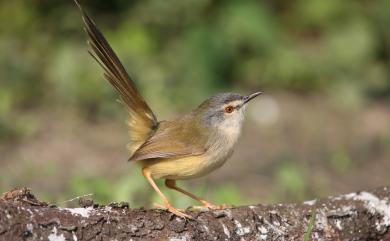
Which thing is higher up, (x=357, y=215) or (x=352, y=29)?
(x=352, y=29)

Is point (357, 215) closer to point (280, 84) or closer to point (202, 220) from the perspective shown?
point (202, 220)

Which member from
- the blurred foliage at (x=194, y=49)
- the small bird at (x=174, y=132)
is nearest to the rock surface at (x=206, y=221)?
the small bird at (x=174, y=132)

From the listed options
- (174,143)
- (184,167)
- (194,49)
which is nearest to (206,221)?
(184,167)

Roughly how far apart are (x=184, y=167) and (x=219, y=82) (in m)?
5.74

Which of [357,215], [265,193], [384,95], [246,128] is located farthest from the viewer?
[384,95]

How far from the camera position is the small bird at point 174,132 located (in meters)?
4.86

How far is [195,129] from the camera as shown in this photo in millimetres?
A: 5223

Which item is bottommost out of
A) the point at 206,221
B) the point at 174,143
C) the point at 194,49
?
the point at 206,221

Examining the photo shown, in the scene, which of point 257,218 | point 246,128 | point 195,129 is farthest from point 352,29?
point 257,218

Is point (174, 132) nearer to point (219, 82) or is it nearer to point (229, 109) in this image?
point (229, 109)

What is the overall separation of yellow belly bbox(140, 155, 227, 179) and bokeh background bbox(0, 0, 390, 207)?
2.65m

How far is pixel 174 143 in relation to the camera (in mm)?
5004

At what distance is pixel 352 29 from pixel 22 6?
4.73m

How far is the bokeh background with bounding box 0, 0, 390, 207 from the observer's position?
27.3 ft
